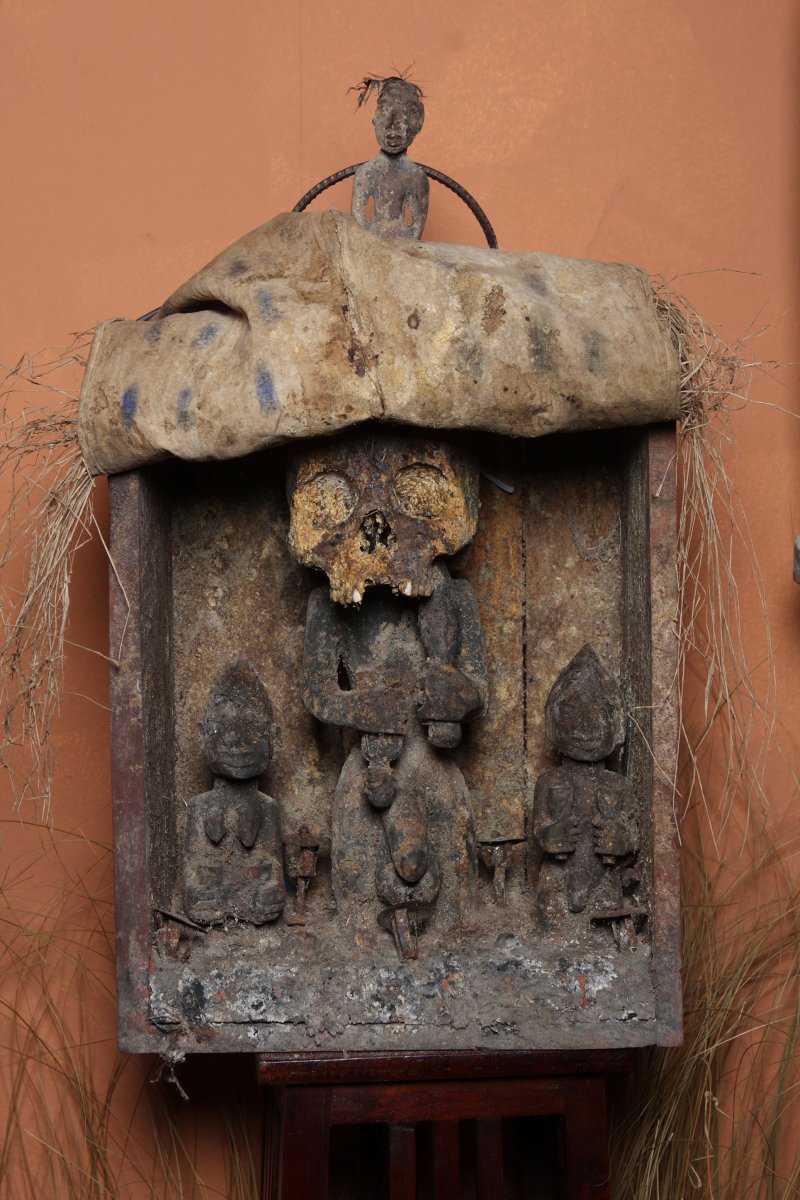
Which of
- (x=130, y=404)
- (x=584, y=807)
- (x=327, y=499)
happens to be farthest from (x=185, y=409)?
(x=584, y=807)

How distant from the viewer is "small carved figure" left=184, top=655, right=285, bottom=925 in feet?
7.32

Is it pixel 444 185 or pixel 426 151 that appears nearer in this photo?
pixel 444 185

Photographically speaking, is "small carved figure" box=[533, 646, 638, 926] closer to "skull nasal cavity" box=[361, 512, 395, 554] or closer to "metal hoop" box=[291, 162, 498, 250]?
"skull nasal cavity" box=[361, 512, 395, 554]

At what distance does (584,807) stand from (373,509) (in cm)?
55

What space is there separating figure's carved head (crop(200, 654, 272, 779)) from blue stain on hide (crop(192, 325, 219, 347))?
1.62 feet

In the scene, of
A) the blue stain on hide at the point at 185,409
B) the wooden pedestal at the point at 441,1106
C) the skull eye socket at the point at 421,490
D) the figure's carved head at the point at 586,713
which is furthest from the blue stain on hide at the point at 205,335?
the wooden pedestal at the point at 441,1106

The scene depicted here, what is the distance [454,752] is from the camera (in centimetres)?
242

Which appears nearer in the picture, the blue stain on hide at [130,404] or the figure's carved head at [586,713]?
the blue stain on hide at [130,404]

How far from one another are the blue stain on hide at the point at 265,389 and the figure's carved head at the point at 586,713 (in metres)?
0.63

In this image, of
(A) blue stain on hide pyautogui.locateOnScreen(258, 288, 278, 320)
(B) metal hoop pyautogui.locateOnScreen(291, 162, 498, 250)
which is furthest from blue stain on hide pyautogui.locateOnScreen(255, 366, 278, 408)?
(B) metal hoop pyautogui.locateOnScreen(291, 162, 498, 250)

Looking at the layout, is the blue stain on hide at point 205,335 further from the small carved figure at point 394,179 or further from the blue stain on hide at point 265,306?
the small carved figure at point 394,179

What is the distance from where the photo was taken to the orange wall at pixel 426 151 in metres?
2.52

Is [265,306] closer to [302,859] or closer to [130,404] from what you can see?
[130,404]

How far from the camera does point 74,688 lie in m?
2.53
